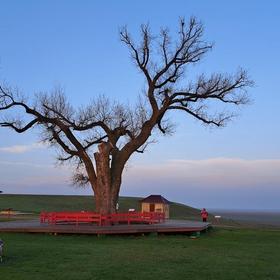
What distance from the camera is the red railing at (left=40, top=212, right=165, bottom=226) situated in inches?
1141

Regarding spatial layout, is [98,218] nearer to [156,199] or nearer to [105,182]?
[105,182]

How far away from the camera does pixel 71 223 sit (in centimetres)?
3114

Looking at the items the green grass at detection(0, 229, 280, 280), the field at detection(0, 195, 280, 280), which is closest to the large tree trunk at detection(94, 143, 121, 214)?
the field at detection(0, 195, 280, 280)

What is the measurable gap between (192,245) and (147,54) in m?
14.0

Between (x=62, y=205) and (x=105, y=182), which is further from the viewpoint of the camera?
(x=62, y=205)

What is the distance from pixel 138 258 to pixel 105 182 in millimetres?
14625

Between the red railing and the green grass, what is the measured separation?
353cm

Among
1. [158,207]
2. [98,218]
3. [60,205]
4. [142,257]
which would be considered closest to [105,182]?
[98,218]

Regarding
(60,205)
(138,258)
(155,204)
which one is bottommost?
(138,258)

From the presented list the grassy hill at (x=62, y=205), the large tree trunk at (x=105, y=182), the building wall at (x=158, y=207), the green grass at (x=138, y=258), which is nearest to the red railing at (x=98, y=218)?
the large tree trunk at (x=105, y=182)

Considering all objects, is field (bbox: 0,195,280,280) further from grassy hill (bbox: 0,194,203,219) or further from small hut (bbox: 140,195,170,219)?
grassy hill (bbox: 0,194,203,219)

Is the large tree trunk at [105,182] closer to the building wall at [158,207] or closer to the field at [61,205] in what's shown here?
the building wall at [158,207]

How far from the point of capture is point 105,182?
31.5 metres

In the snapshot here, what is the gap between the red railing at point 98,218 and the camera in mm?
28969
